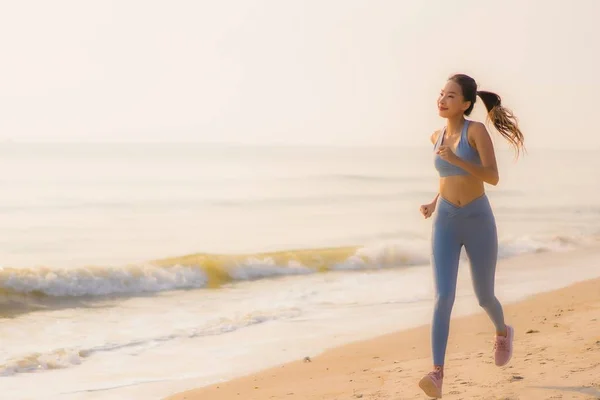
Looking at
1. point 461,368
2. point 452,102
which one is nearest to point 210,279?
point 461,368

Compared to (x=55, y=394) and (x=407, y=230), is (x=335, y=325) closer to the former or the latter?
(x=55, y=394)

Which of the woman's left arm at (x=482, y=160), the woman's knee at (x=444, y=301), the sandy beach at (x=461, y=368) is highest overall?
the woman's left arm at (x=482, y=160)

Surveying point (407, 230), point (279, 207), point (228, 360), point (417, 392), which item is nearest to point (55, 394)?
point (228, 360)

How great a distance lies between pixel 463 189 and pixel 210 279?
922cm

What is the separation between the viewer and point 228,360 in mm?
7711

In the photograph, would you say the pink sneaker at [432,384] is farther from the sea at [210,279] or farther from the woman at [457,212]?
the sea at [210,279]

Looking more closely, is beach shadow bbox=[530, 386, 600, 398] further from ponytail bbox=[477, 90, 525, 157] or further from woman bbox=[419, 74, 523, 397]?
ponytail bbox=[477, 90, 525, 157]

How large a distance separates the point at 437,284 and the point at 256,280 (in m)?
9.04

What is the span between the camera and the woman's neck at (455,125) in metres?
5.23


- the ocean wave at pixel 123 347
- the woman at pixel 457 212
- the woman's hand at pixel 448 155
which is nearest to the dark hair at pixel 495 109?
the woman at pixel 457 212

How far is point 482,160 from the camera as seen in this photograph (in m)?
5.04

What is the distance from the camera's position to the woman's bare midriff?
5156 millimetres

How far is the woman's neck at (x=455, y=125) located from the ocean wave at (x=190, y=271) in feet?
26.9

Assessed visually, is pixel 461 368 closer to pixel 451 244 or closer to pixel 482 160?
pixel 451 244
